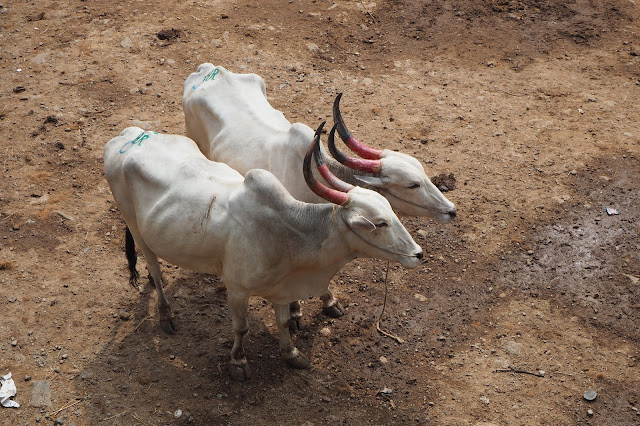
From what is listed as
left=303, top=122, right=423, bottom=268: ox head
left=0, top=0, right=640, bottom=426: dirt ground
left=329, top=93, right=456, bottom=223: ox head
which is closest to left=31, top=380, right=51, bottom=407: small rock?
left=0, top=0, right=640, bottom=426: dirt ground

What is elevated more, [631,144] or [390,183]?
[390,183]

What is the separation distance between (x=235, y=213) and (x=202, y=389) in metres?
1.47

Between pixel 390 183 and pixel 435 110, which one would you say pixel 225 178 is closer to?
pixel 390 183

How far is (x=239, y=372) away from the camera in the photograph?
5.49m

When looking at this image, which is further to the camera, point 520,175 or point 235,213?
point 520,175

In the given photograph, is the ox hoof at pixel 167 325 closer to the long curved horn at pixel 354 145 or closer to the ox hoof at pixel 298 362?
the ox hoof at pixel 298 362

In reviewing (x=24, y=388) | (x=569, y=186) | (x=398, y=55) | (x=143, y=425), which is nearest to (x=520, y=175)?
(x=569, y=186)

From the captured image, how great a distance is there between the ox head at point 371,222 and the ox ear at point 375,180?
1.78 feet

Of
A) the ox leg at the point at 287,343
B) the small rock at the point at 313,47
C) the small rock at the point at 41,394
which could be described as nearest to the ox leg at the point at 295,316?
the ox leg at the point at 287,343

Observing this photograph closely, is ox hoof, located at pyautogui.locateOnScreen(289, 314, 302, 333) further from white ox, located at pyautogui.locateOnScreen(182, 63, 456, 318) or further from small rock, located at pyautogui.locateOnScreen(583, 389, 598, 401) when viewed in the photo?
small rock, located at pyautogui.locateOnScreen(583, 389, 598, 401)

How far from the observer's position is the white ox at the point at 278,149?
5.48 metres

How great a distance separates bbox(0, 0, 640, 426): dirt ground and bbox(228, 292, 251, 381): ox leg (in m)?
0.12

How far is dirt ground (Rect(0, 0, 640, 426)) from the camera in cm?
546

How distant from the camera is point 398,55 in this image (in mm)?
9445
